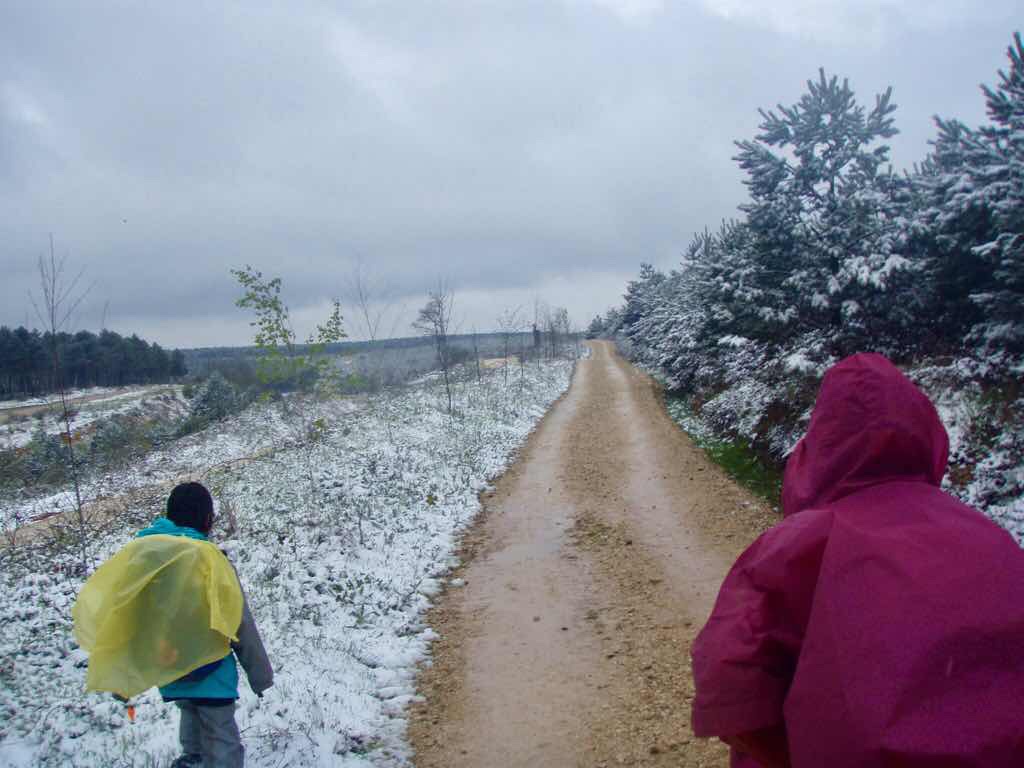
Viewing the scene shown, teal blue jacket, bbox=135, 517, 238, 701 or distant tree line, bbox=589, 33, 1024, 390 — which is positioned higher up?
distant tree line, bbox=589, 33, 1024, 390

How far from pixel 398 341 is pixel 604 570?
39.3ft

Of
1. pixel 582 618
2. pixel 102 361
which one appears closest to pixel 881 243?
pixel 582 618

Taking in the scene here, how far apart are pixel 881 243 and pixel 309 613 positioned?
37.2 ft

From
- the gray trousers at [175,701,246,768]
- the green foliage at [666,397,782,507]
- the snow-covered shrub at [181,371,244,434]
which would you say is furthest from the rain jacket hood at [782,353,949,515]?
the snow-covered shrub at [181,371,244,434]

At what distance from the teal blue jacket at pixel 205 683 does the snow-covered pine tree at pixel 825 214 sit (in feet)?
37.5

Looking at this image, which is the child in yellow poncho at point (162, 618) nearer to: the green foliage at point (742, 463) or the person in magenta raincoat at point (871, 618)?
→ the person in magenta raincoat at point (871, 618)

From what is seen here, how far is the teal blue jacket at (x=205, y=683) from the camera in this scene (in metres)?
3.21

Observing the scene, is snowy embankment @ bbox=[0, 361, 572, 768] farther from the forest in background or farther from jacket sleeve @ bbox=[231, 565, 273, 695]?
the forest in background

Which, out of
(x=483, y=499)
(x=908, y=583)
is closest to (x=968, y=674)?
(x=908, y=583)

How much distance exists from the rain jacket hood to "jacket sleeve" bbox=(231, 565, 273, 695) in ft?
9.24

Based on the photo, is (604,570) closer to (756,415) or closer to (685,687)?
(685,687)

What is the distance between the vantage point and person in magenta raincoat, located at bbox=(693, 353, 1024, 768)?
1.33 meters

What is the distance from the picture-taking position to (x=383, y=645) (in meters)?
6.16

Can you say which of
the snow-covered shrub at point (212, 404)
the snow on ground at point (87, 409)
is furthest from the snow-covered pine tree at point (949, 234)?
the snow-covered shrub at point (212, 404)
